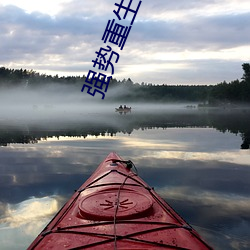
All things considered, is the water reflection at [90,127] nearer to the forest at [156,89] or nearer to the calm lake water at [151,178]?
the calm lake water at [151,178]

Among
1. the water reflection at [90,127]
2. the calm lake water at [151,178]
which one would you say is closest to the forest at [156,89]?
the water reflection at [90,127]

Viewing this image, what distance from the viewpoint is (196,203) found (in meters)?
8.34

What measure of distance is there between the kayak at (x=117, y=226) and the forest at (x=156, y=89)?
325 feet

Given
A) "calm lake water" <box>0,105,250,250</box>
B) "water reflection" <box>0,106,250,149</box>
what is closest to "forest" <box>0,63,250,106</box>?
"water reflection" <box>0,106,250,149</box>

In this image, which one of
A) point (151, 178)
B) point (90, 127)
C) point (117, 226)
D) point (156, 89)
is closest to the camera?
point (117, 226)

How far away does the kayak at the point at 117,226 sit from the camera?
418cm

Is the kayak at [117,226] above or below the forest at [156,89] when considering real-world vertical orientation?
below

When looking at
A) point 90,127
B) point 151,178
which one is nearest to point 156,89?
point 90,127

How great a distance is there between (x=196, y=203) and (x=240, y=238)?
2.14 meters

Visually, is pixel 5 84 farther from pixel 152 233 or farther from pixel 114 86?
pixel 152 233

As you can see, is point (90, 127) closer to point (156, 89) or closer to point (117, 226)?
point (117, 226)

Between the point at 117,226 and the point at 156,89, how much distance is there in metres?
178

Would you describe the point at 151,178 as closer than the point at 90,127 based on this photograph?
Yes

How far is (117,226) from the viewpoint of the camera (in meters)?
4.62
